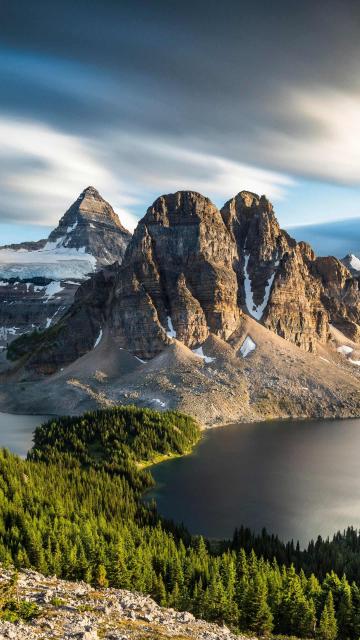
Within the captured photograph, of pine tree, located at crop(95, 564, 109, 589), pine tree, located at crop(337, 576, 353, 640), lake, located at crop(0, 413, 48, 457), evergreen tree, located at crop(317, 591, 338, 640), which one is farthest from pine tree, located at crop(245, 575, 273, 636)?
lake, located at crop(0, 413, 48, 457)

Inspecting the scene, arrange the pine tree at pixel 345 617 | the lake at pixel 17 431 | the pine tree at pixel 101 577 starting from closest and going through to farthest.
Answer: the pine tree at pixel 101 577
the pine tree at pixel 345 617
the lake at pixel 17 431

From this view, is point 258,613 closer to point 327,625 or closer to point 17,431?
point 327,625

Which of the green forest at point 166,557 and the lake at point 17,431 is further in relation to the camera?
the lake at point 17,431

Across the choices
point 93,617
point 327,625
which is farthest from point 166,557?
point 93,617

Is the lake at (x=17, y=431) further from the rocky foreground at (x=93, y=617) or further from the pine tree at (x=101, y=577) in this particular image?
the rocky foreground at (x=93, y=617)

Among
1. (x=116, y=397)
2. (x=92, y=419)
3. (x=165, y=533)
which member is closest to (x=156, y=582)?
(x=165, y=533)

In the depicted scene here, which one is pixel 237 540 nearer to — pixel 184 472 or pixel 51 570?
pixel 51 570

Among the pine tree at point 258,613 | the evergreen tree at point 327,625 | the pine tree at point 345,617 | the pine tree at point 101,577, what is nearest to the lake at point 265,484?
the pine tree at point 345,617
